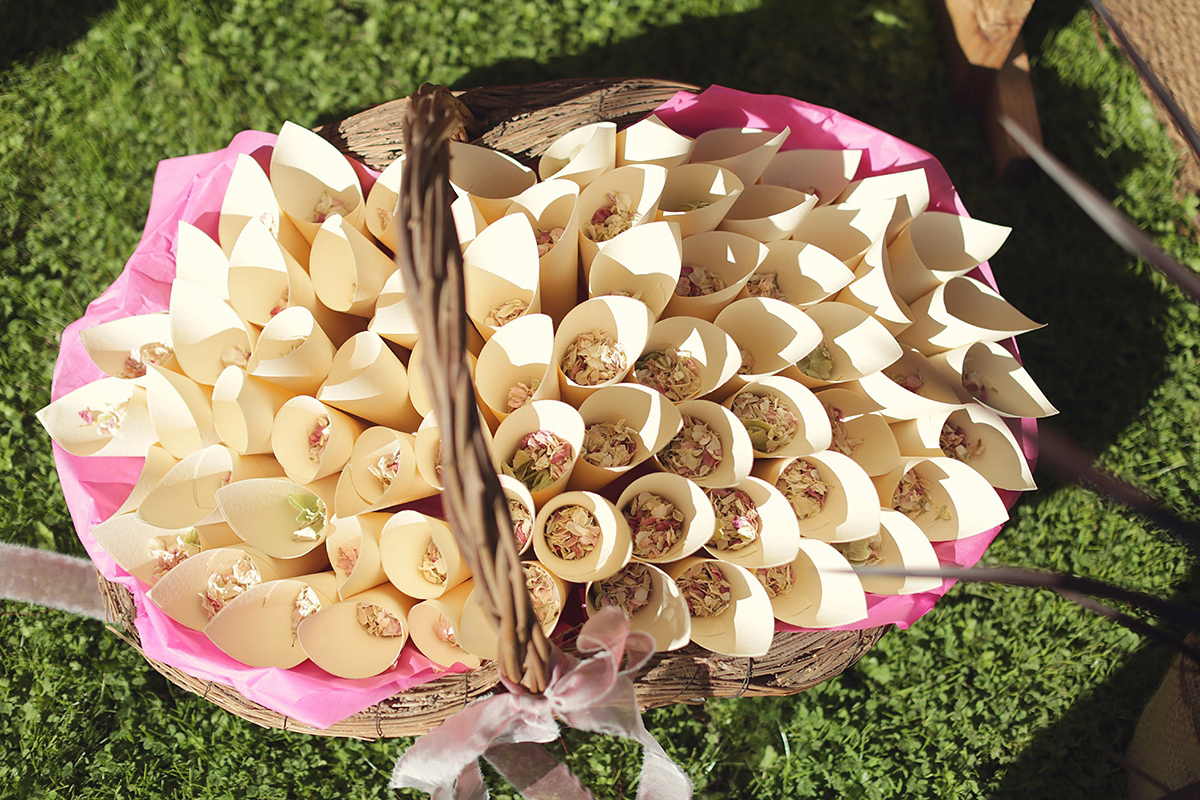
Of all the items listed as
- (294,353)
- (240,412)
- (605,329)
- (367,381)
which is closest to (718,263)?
(605,329)

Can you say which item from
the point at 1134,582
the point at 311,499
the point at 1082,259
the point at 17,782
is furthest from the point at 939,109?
the point at 17,782

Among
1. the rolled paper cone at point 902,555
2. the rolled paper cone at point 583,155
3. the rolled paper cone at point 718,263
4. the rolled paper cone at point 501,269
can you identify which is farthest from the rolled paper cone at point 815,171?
the rolled paper cone at point 902,555

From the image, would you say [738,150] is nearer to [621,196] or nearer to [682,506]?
[621,196]

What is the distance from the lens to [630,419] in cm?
138

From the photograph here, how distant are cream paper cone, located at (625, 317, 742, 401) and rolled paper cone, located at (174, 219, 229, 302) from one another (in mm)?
887

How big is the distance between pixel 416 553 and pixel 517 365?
15.6 inches

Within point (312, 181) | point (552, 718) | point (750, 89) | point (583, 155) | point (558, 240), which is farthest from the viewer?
point (750, 89)

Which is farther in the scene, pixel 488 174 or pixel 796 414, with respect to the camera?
pixel 488 174

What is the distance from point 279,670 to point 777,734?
54.1 inches

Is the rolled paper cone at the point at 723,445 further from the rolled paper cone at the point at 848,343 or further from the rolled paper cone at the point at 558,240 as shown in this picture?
the rolled paper cone at the point at 558,240

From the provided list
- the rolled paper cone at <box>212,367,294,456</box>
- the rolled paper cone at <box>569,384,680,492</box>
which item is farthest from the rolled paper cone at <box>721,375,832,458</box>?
the rolled paper cone at <box>212,367,294,456</box>

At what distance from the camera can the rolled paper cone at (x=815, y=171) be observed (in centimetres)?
166

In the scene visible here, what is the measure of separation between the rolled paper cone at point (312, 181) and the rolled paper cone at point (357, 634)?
0.78 metres

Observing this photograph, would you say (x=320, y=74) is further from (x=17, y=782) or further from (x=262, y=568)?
(x=17, y=782)
